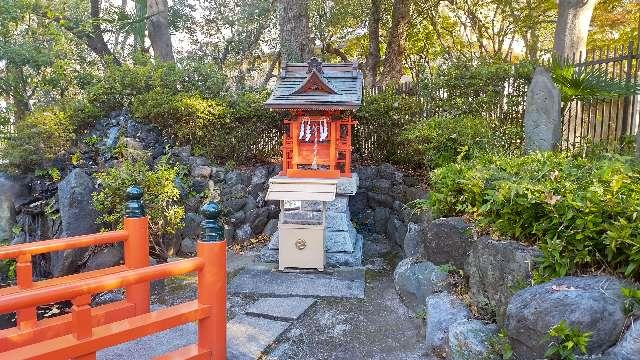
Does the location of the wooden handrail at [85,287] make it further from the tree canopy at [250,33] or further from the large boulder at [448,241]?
the tree canopy at [250,33]

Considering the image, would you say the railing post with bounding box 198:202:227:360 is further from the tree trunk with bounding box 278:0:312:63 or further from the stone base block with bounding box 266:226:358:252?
the tree trunk with bounding box 278:0:312:63

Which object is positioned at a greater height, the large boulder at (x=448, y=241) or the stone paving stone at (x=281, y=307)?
the large boulder at (x=448, y=241)

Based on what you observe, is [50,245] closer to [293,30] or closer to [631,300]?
[631,300]

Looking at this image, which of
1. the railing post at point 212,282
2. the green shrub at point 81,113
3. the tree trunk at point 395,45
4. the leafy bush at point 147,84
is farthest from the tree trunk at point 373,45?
the railing post at point 212,282

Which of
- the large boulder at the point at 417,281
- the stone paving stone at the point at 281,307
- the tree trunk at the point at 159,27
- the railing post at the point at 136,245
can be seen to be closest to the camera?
the railing post at the point at 136,245

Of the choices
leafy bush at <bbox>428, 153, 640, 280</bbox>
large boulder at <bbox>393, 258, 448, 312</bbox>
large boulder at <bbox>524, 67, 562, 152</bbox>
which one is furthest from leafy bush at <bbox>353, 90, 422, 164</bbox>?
leafy bush at <bbox>428, 153, 640, 280</bbox>

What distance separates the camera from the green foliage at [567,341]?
2465 millimetres

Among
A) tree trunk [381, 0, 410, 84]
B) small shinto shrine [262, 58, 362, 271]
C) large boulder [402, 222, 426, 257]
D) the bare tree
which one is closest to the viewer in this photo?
large boulder [402, 222, 426, 257]

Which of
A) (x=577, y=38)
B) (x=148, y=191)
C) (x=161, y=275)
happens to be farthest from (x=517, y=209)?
(x=577, y=38)

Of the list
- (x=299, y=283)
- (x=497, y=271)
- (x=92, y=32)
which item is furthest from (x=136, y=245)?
(x=92, y=32)

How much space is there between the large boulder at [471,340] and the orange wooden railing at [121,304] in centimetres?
177

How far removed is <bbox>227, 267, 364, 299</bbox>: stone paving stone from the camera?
5984 millimetres

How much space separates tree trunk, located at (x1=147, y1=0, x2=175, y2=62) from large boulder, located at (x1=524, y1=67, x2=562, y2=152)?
34.2 ft

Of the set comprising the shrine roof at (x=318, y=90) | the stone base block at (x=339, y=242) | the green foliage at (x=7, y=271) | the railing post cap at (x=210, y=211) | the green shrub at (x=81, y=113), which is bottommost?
the green foliage at (x=7, y=271)
